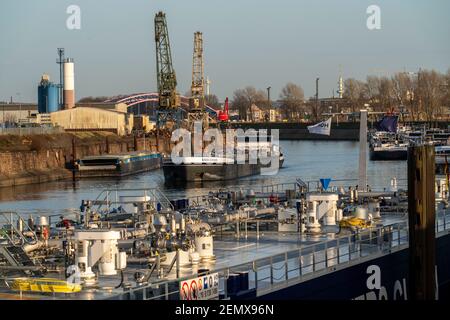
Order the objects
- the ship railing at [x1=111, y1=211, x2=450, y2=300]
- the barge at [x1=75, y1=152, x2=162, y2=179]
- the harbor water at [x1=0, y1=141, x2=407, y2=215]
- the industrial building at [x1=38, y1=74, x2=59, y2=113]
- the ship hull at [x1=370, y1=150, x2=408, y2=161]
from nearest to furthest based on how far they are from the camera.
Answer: the ship railing at [x1=111, y1=211, x2=450, y2=300]
the harbor water at [x1=0, y1=141, x2=407, y2=215]
the barge at [x1=75, y1=152, x2=162, y2=179]
the ship hull at [x1=370, y1=150, x2=408, y2=161]
the industrial building at [x1=38, y1=74, x2=59, y2=113]

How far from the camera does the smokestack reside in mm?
81000

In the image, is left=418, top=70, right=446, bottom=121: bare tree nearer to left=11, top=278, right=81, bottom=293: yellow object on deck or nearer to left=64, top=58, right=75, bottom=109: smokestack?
left=64, top=58, right=75, bottom=109: smokestack

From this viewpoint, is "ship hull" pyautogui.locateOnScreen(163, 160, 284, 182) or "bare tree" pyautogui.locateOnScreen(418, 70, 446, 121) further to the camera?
"bare tree" pyautogui.locateOnScreen(418, 70, 446, 121)

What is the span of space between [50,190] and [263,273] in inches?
1279

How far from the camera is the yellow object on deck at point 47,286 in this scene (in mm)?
10852

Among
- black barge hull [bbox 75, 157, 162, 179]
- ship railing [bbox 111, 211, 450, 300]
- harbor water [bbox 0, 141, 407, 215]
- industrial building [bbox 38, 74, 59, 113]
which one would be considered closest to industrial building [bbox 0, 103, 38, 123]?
industrial building [bbox 38, 74, 59, 113]

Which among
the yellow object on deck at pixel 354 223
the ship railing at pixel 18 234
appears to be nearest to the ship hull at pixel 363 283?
the yellow object on deck at pixel 354 223

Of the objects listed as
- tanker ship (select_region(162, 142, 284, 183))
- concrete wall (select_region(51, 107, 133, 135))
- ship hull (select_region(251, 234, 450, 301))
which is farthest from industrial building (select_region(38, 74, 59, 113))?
ship hull (select_region(251, 234, 450, 301))

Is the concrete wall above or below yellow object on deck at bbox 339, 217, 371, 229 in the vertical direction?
above

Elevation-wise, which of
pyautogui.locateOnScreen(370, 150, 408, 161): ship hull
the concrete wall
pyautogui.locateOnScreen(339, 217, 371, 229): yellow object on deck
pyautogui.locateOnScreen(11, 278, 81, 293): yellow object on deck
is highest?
the concrete wall

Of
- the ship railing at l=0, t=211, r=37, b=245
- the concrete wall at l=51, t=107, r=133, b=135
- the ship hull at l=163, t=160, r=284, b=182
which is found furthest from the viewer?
the concrete wall at l=51, t=107, r=133, b=135

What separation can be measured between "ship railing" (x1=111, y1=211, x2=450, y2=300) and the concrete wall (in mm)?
58878
